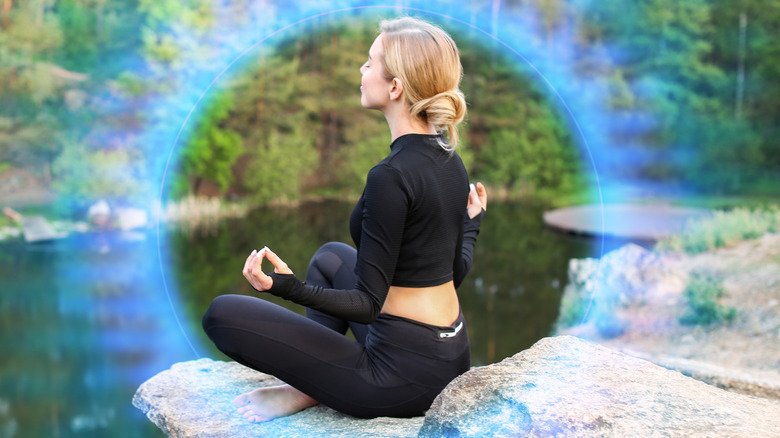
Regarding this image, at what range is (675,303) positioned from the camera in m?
5.07

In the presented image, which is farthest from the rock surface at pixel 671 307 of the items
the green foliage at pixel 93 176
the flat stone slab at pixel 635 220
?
the green foliage at pixel 93 176

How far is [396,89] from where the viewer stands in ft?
4.73

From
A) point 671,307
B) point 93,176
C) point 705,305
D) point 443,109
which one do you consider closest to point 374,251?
point 443,109

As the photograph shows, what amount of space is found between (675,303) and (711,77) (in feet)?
19.8

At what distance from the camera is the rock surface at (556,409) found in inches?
50.6

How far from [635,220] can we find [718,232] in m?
0.76

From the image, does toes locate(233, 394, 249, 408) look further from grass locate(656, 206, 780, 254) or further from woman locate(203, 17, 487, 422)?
grass locate(656, 206, 780, 254)

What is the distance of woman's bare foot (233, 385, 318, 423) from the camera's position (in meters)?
1.62

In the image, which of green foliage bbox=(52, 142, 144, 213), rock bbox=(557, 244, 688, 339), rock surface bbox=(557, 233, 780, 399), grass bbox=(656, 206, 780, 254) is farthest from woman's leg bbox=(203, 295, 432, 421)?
green foliage bbox=(52, 142, 144, 213)

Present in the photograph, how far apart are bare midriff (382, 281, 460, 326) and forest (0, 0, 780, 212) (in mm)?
820

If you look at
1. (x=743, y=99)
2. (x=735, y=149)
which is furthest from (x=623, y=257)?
(x=743, y=99)

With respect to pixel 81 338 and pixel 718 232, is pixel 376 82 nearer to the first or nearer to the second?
pixel 81 338

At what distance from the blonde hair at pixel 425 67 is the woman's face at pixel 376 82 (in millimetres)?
13

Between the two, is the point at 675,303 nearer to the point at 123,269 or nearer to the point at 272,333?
the point at 272,333
